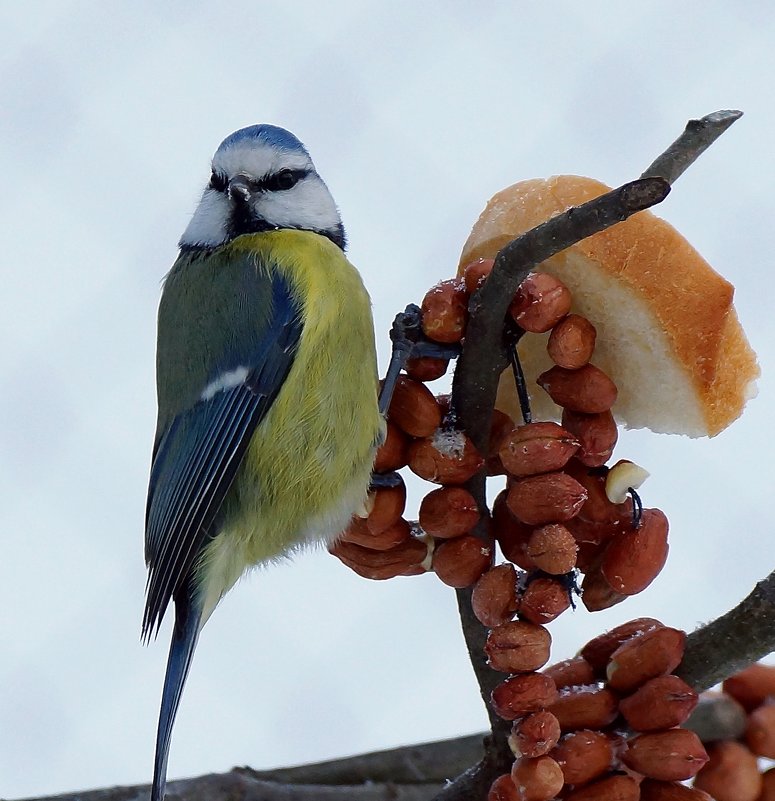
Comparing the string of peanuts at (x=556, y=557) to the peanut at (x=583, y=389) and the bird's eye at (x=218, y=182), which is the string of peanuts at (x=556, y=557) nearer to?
the peanut at (x=583, y=389)

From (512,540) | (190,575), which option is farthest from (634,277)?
(190,575)

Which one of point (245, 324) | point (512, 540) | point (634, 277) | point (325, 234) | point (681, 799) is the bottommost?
point (681, 799)

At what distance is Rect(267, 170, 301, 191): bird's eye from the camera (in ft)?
3.44

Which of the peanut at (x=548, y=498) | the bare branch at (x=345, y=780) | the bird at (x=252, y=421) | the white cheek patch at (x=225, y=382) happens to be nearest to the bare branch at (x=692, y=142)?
the peanut at (x=548, y=498)

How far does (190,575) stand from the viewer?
35.8 inches

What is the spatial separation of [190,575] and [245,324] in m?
0.24

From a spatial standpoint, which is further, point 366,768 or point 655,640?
point 366,768

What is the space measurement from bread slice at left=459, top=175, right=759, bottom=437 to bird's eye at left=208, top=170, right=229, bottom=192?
1.26 feet

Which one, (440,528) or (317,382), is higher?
(317,382)

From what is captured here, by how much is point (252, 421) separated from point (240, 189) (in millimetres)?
257

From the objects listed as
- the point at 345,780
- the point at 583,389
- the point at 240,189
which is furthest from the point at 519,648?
the point at 240,189

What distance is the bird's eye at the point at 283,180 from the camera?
1050mm

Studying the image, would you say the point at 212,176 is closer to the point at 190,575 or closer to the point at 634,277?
the point at 190,575

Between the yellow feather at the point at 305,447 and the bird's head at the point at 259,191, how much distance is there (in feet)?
0.42
